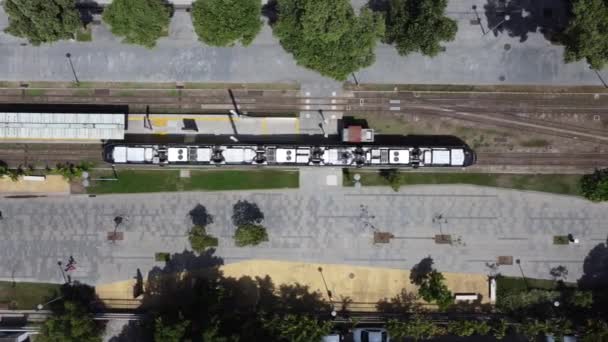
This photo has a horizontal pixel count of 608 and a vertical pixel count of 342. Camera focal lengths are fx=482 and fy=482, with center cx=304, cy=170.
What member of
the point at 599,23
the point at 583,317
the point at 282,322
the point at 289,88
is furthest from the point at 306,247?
the point at 599,23

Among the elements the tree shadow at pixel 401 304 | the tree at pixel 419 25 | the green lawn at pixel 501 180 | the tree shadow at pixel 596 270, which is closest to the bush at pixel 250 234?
the green lawn at pixel 501 180

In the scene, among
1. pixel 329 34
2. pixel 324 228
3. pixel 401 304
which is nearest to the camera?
pixel 329 34

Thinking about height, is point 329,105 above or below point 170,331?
above

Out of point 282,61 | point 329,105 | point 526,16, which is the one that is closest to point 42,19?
point 282,61

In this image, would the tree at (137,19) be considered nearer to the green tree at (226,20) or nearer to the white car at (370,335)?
the green tree at (226,20)

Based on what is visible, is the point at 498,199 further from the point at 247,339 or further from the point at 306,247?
the point at 247,339

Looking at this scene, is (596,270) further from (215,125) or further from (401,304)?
(215,125)
